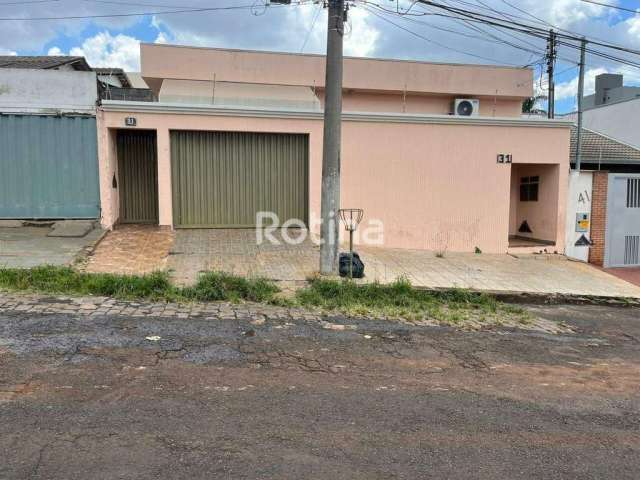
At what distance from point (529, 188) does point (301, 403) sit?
42.8 feet

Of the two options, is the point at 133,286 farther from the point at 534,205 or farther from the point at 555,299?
the point at 534,205

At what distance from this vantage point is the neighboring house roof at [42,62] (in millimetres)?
15766

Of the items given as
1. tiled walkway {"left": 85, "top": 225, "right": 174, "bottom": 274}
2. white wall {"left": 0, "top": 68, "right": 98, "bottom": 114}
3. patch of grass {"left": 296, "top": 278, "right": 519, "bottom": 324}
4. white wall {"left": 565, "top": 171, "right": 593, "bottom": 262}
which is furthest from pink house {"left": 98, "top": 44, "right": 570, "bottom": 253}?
patch of grass {"left": 296, "top": 278, "right": 519, "bottom": 324}

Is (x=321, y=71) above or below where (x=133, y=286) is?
above

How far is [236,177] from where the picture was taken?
12.2 meters

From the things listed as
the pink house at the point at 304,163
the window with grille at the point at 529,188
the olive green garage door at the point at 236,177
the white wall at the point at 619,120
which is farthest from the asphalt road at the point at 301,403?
the white wall at the point at 619,120

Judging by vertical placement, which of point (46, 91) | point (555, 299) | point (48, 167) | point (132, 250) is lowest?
point (555, 299)

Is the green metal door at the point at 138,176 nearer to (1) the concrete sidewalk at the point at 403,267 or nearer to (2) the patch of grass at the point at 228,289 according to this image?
(1) the concrete sidewalk at the point at 403,267

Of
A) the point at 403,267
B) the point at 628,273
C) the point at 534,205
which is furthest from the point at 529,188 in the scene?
the point at 403,267

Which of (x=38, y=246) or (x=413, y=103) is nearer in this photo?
(x=38, y=246)

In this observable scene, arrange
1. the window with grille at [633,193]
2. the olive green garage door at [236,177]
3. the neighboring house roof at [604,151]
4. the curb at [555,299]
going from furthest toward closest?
the neighboring house roof at [604,151] → the window with grille at [633,193] → the olive green garage door at [236,177] → the curb at [555,299]

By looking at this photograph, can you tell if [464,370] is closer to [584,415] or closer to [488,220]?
[584,415]

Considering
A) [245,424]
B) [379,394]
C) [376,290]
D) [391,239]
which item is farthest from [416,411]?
[391,239]

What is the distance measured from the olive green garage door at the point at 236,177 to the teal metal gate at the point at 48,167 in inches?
75.3
